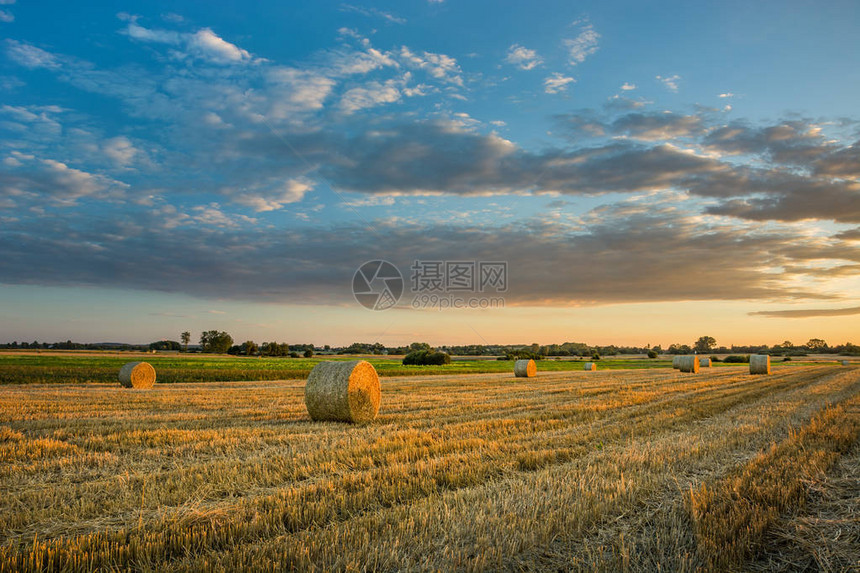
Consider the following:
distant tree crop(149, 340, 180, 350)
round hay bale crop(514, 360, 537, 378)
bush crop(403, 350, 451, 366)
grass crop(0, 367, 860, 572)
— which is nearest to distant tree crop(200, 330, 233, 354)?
distant tree crop(149, 340, 180, 350)

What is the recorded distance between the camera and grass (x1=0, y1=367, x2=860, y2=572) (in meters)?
4.14

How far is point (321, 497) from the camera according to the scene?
570 centimetres

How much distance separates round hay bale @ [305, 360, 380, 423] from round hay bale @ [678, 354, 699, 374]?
37911 millimetres

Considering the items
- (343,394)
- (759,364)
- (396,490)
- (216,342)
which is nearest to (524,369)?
(759,364)

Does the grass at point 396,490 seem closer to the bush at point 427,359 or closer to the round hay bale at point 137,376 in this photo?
the round hay bale at point 137,376

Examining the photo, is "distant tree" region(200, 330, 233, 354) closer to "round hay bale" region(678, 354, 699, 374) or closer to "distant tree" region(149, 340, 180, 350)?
"distant tree" region(149, 340, 180, 350)

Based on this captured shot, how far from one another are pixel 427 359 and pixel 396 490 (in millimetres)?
63476

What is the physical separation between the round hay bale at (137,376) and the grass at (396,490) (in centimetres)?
1376

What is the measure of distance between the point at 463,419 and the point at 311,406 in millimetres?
4018

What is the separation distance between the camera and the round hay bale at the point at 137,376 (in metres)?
24.8

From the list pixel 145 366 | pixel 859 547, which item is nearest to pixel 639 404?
pixel 859 547

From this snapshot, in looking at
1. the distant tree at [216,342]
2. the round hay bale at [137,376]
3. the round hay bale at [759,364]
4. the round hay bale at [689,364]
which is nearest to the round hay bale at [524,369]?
the round hay bale at [689,364]

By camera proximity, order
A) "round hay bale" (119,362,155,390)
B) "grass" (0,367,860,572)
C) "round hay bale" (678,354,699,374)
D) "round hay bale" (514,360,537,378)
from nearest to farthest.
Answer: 1. "grass" (0,367,860,572)
2. "round hay bale" (119,362,155,390)
3. "round hay bale" (514,360,537,378)
4. "round hay bale" (678,354,699,374)

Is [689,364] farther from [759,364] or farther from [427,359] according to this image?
[427,359]
